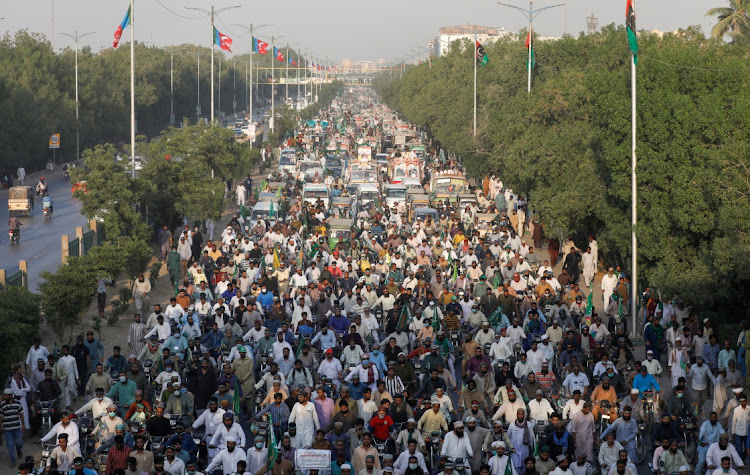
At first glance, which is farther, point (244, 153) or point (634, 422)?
point (244, 153)

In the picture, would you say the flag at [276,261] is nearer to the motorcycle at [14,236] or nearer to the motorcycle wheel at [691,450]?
the motorcycle wheel at [691,450]

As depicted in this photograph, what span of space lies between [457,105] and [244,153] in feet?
76.5

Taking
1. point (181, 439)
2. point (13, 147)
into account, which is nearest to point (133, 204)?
point (181, 439)

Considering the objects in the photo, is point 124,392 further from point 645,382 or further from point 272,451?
point 645,382

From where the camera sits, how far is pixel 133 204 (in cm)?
3297

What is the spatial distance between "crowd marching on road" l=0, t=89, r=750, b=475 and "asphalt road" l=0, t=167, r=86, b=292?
8.69 metres

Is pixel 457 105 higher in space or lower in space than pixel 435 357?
higher

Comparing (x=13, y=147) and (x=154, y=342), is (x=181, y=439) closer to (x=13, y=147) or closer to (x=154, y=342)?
(x=154, y=342)

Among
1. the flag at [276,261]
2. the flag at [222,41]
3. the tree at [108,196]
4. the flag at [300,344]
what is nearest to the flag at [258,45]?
the flag at [222,41]

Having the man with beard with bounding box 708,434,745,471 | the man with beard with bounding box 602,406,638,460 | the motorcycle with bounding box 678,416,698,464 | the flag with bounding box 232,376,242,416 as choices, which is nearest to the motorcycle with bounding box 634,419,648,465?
the man with beard with bounding box 602,406,638,460

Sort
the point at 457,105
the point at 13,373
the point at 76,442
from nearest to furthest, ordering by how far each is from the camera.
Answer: the point at 76,442
the point at 13,373
the point at 457,105

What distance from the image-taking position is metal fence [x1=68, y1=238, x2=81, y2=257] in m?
29.3

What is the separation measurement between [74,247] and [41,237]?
12438 millimetres

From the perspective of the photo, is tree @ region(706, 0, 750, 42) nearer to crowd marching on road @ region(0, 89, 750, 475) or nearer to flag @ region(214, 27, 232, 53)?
flag @ region(214, 27, 232, 53)
